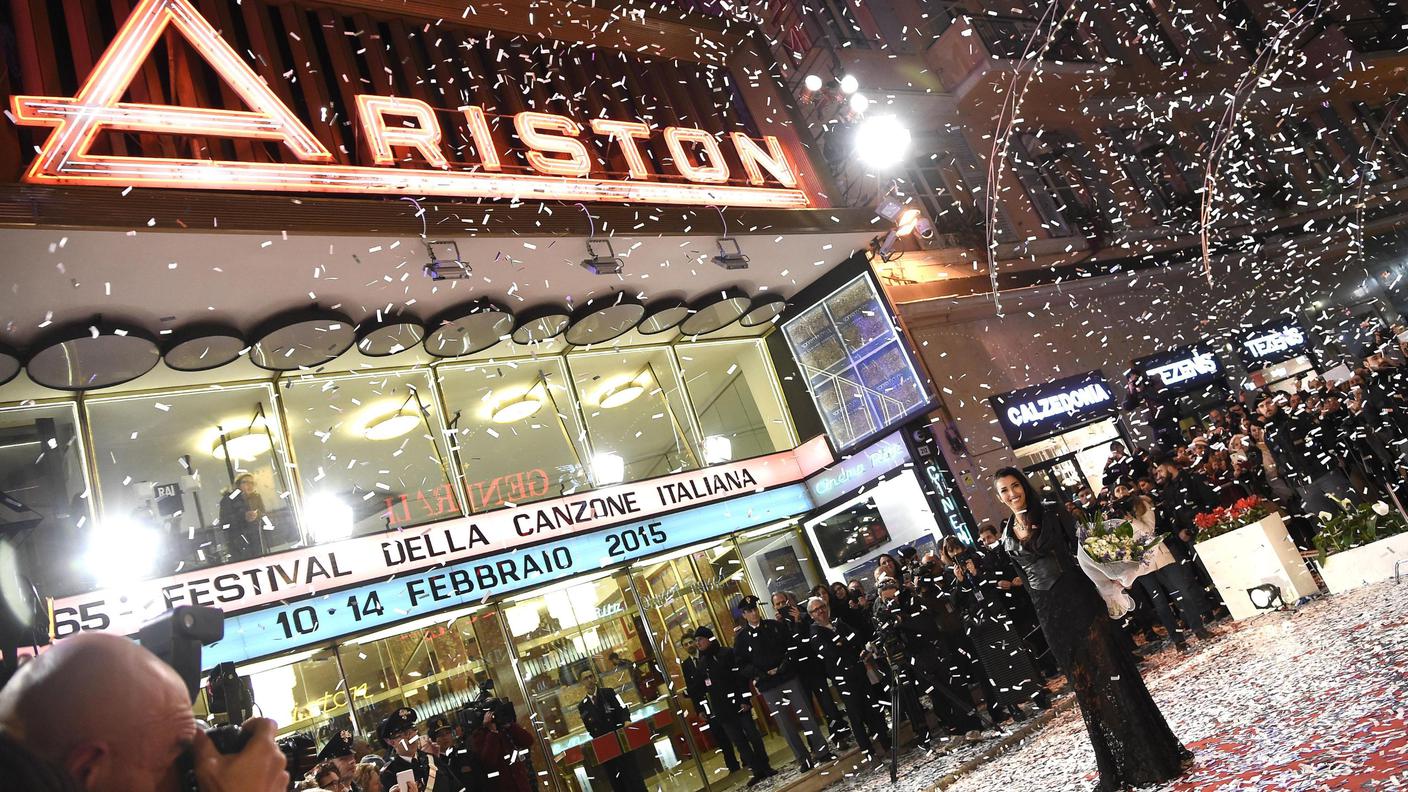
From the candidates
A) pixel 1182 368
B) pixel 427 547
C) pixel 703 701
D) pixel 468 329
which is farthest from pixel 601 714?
pixel 1182 368

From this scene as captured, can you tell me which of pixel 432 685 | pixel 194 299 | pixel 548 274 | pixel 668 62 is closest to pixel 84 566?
pixel 194 299

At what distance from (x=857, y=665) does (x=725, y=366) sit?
643cm

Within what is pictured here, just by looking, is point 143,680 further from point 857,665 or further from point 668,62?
point 668,62

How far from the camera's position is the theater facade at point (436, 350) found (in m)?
8.08

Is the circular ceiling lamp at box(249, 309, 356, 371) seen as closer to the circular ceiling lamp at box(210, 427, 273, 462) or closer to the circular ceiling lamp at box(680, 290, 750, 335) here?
the circular ceiling lamp at box(210, 427, 273, 462)

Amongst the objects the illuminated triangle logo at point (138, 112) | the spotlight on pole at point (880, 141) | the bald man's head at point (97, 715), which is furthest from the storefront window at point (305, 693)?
the spotlight on pole at point (880, 141)

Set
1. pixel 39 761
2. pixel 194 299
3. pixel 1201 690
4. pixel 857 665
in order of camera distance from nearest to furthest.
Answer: pixel 39 761 → pixel 1201 690 → pixel 194 299 → pixel 857 665

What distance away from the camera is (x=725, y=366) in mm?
14352

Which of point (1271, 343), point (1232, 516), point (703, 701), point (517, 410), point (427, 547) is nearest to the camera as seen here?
point (1232, 516)

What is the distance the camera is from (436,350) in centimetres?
1073

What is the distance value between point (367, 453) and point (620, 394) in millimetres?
3784

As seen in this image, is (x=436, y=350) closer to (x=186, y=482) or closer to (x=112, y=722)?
(x=186, y=482)

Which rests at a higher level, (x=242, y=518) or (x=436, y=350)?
(x=436, y=350)

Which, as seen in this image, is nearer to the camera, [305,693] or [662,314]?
[305,693]
